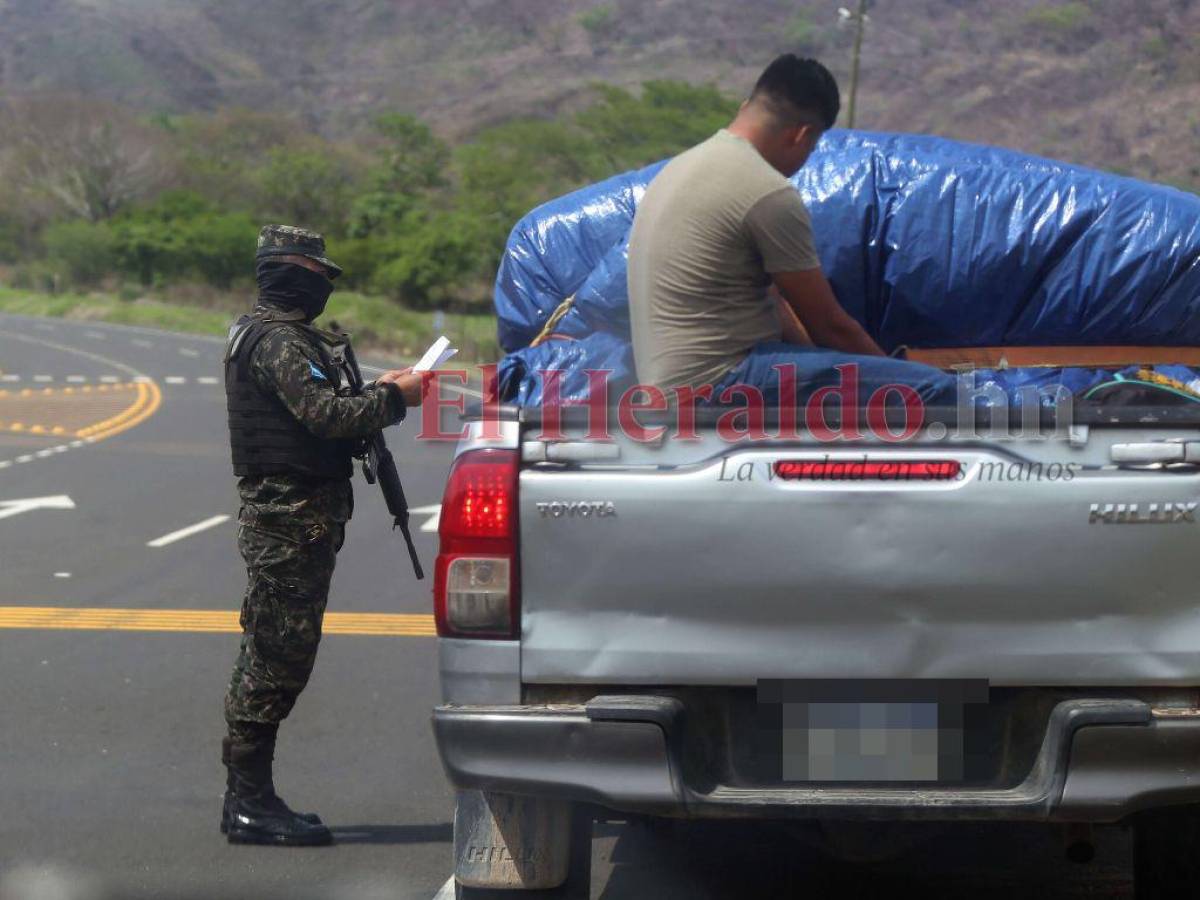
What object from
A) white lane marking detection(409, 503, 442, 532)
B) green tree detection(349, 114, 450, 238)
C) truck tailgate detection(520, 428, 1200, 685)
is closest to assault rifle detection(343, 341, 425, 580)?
truck tailgate detection(520, 428, 1200, 685)

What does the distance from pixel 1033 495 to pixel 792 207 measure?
1012mm

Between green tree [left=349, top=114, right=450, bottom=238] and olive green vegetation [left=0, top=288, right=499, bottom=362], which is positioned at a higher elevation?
green tree [left=349, top=114, right=450, bottom=238]

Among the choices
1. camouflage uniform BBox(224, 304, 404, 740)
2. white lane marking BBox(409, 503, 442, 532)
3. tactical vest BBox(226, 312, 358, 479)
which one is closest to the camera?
camouflage uniform BBox(224, 304, 404, 740)

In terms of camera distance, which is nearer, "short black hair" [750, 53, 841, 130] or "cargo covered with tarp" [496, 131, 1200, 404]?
"short black hair" [750, 53, 841, 130]

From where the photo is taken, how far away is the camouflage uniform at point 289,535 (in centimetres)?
498

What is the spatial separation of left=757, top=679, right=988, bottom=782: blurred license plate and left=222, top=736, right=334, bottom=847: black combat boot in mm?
2071

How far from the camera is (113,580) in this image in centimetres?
1016

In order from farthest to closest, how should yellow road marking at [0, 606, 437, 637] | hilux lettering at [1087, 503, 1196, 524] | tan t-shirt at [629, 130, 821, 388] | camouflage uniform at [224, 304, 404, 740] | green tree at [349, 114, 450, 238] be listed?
green tree at [349, 114, 450, 238] → yellow road marking at [0, 606, 437, 637] → camouflage uniform at [224, 304, 404, 740] → tan t-shirt at [629, 130, 821, 388] → hilux lettering at [1087, 503, 1196, 524]

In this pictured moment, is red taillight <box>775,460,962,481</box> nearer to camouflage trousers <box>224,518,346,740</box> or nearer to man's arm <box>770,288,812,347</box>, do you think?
man's arm <box>770,288,812,347</box>

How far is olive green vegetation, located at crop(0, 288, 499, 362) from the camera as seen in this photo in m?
47.1

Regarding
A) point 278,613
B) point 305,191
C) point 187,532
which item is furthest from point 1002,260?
point 305,191

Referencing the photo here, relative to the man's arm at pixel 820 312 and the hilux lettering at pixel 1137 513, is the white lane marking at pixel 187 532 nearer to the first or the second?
the man's arm at pixel 820 312

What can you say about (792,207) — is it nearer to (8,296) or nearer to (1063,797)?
(1063,797)

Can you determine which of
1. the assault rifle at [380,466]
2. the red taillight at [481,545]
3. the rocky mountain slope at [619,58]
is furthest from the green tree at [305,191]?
the red taillight at [481,545]
